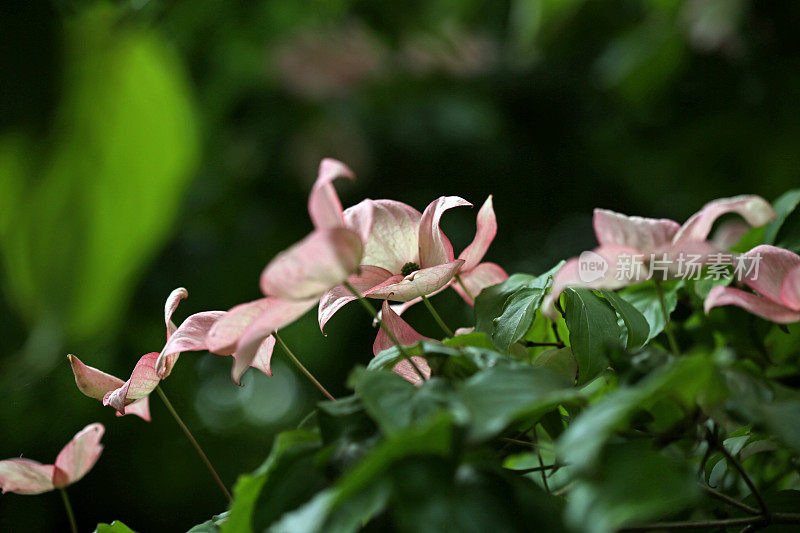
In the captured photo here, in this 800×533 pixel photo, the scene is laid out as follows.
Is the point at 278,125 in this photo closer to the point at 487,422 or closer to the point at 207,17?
the point at 207,17

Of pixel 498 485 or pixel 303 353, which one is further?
pixel 303 353

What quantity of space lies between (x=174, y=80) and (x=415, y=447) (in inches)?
23.2

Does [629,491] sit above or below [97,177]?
below

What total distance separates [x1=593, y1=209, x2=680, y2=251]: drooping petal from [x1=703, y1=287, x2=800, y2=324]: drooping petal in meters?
0.02

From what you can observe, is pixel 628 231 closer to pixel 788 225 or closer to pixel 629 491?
pixel 629 491

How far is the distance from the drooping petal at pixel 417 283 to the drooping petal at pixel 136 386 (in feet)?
0.25

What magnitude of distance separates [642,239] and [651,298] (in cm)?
16

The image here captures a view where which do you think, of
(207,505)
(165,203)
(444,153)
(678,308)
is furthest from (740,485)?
(207,505)

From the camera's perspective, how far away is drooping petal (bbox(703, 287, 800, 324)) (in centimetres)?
19

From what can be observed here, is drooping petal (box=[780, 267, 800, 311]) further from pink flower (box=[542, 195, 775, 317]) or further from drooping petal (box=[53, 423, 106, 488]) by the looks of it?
drooping petal (box=[53, 423, 106, 488])

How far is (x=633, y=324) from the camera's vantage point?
24 cm

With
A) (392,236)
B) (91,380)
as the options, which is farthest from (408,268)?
(91,380)

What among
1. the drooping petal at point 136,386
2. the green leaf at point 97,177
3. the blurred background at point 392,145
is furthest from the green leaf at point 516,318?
the blurred background at point 392,145

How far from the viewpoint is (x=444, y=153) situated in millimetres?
1213
